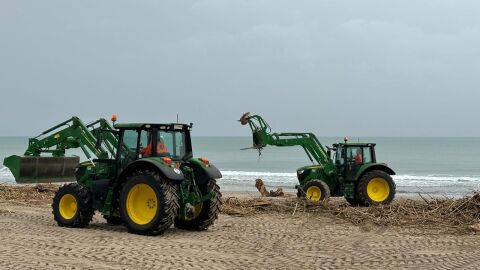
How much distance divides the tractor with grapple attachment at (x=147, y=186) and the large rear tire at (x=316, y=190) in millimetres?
6777

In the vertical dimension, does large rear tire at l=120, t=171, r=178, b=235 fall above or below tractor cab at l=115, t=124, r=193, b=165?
below

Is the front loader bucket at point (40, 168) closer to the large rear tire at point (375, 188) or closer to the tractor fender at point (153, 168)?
the tractor fender at point (153, 168)

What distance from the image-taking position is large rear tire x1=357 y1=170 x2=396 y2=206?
1611cm

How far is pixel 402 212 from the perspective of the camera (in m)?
12.9

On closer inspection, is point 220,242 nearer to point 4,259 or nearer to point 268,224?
point 268,224

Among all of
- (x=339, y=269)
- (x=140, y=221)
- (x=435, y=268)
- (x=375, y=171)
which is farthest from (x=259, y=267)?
(x=375, y=171)

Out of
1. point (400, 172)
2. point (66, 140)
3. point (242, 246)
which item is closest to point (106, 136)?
point (66, 140)

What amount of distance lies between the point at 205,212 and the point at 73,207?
259cm

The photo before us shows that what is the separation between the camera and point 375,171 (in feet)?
53.9

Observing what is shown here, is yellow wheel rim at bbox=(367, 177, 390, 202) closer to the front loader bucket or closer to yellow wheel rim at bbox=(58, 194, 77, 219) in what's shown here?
yellow wheel rim at bbox=(58, 194, 77, 219)

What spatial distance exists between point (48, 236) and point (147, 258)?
263 centimetres

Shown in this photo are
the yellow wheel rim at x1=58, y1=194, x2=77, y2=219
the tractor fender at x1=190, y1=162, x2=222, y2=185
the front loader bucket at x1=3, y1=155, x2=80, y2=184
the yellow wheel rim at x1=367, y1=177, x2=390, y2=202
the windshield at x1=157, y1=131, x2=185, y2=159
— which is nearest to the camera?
the tractor fender at x1=190, y1=162, x2=222, y2=185

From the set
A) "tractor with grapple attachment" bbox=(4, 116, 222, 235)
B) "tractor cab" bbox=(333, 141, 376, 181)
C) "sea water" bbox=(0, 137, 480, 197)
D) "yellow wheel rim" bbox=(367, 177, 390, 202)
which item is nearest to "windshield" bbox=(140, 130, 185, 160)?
"tractor with grapple attachment" bbox=(4, 116, 222, 235)

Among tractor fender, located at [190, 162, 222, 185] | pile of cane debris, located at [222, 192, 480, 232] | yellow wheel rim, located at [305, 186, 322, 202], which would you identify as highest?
tractor fender, located at [190, 162, 222, 185]
